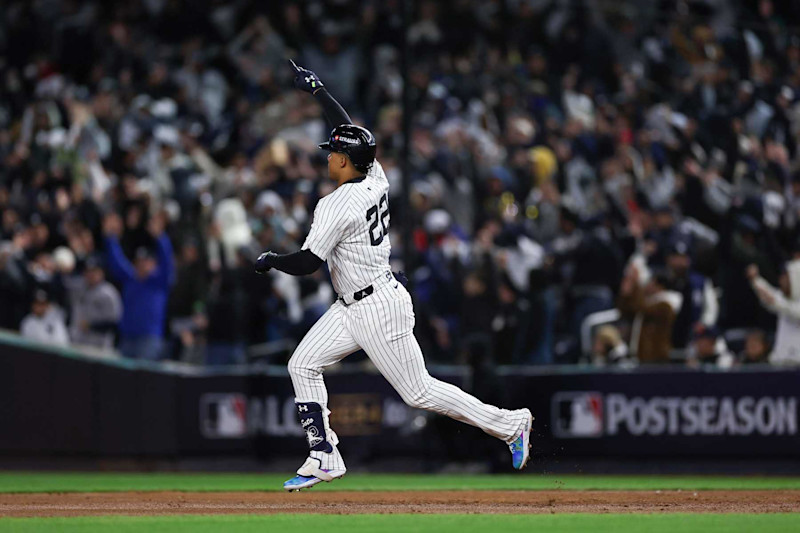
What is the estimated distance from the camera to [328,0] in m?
22.1

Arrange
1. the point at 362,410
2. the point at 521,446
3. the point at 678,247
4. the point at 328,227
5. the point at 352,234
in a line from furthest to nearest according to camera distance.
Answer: the point at 362,410, the point at 678,247, the point at 521,446, the point at 352,234, the point at 328,227

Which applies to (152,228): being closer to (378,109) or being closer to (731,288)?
(378,109)

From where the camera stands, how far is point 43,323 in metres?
14.9

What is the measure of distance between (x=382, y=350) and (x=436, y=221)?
7.48 meters

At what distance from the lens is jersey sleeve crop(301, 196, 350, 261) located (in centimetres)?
855

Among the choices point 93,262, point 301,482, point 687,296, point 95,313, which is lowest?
point 301,482

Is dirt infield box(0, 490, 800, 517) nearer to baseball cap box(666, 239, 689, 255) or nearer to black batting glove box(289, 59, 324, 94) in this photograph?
black batting glove box(289, 59, 324, 94)

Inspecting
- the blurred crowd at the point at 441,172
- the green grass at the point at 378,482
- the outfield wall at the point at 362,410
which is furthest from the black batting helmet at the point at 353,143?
the outfield wall at the point at 362,410

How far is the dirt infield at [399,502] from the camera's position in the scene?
870 cm

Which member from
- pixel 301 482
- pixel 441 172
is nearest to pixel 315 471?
pixel 301 482

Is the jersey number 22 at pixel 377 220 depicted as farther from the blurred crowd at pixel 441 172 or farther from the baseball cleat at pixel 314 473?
the blurred crowd at pixel 441 172

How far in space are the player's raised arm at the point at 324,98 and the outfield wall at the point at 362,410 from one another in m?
5.11

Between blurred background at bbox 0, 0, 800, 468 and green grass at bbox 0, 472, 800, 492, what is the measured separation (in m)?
0.76

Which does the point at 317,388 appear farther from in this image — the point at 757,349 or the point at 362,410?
the point at 757,349
